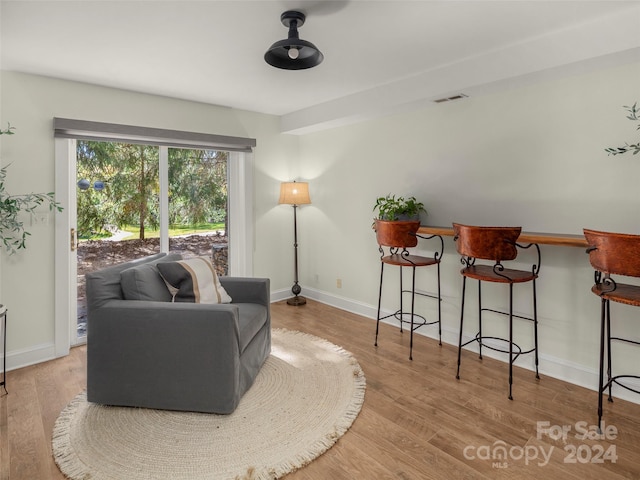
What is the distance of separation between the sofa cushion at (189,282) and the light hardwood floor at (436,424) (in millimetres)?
972

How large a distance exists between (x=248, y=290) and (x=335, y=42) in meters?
1.87

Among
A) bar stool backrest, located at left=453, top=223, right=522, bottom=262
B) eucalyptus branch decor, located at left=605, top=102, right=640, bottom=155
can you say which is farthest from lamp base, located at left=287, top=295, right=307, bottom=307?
eucalyptus branch decor, located at left=605, top=102, right=640, bottom=155

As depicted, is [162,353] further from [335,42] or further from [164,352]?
[335,42]

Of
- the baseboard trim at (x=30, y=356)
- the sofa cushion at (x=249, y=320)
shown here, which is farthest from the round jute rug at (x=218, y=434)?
the baseboard trim at (x=30, y=356)

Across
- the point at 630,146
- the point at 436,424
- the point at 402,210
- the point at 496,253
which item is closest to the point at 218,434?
the point at 436,424

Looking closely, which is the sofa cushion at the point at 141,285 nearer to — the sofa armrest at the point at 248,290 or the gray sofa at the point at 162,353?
the gray sofa at the point at 162,353

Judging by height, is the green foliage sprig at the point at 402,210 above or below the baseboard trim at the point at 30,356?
above

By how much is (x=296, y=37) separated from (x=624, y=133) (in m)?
2.13

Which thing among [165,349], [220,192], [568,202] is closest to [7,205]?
Answer: [165,349]

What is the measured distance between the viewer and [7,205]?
2.67 metres

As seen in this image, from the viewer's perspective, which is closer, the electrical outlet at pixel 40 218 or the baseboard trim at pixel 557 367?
the baseboard trim at pixel 557 367

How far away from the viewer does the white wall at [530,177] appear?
94.3 inches

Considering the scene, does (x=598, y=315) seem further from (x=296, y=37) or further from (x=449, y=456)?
(x=296, y=37)

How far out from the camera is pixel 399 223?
289cm
